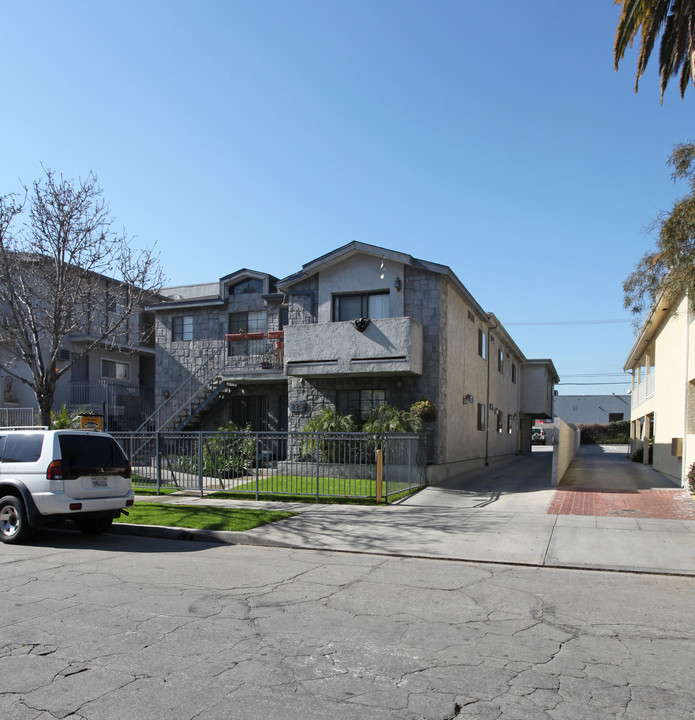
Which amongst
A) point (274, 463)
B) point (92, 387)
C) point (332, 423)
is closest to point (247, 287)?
point (92, 387)

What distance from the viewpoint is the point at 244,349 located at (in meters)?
23.8

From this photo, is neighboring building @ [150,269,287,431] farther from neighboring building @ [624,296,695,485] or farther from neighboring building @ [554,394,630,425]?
neighboring building @ [554,394,630,425]

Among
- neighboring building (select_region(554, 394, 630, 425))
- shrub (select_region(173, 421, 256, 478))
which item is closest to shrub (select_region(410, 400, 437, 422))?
shrub (select_region(173, 421, 256, 478))

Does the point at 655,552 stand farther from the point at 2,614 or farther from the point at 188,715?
the point at 2,614

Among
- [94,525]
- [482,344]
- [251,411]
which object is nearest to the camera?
[94,525]

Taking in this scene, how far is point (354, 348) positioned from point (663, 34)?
10.9 metres

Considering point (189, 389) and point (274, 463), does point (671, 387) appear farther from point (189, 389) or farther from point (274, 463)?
point (189, 389)

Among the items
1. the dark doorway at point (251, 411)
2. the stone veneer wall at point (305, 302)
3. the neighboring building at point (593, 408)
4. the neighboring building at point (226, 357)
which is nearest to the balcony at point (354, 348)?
the stone veneer wall at point (305, 302)

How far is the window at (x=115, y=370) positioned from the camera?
30.9m

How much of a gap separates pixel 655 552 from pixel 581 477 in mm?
12595

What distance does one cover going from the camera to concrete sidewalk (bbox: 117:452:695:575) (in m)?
9.05

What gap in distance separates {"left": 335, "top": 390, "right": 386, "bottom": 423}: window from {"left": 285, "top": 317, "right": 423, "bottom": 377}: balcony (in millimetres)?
1018

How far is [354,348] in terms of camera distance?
742 inches

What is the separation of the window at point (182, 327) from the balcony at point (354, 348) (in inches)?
294
